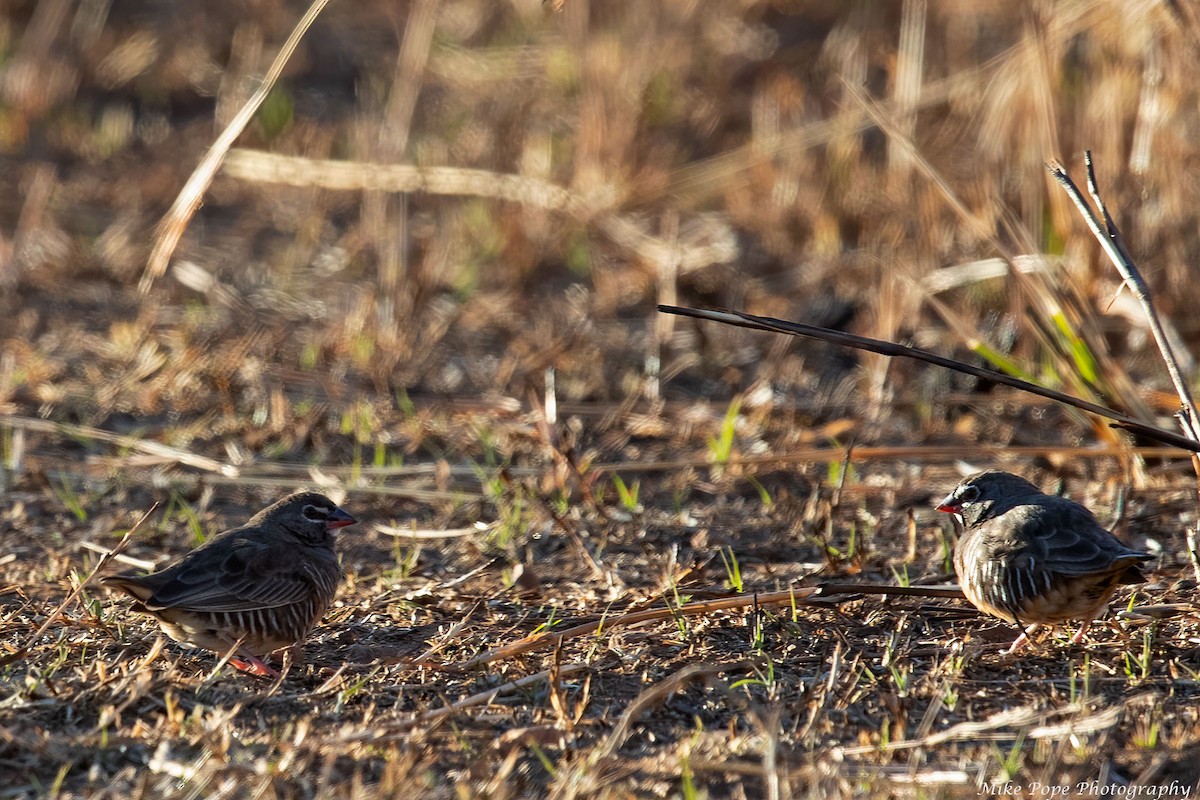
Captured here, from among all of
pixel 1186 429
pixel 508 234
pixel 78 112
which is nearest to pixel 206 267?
pixel 508 234

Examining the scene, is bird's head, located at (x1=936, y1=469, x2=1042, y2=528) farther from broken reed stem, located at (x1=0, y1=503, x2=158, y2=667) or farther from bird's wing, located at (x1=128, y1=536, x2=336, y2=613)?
broken reed stem, located at (x1=0, y1=503, x2=158, y2=667)

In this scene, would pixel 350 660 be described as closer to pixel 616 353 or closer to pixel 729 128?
pixel 616 353

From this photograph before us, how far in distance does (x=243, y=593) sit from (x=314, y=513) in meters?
0.69

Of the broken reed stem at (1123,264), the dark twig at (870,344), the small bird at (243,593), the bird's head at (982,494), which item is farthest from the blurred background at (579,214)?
the small bird at (243,593)

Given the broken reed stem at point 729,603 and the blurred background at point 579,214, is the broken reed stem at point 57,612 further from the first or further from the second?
the blurred background at point 579,214

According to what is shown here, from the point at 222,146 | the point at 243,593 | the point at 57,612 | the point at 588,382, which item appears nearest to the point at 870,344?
the point at 222,146

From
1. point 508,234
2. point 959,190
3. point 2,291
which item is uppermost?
point 959,190

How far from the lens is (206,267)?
1012 cm

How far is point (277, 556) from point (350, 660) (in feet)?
1.61

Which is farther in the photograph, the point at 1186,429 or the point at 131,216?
the point at 131,216

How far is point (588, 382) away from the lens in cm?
825

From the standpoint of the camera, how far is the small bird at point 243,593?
4.86 meters

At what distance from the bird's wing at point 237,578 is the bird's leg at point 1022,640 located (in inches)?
102

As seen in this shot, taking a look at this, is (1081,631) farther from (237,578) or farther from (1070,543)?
(237,578)
